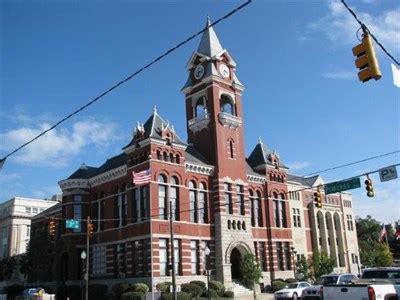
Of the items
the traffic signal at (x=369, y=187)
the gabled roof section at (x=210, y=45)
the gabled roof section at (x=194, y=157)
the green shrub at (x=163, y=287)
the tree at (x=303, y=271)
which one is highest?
the gabled roof section at (x=210, y=45)

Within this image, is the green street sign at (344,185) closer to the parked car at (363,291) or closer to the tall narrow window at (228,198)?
the parked car at (363,291)

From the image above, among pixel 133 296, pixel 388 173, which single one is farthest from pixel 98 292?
pixel 388 173

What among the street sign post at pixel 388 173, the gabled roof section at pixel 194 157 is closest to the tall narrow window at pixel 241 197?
the gabled roof section at pixel 194 157

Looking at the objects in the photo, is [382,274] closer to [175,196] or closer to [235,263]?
[175,196]

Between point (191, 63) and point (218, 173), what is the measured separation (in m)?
13.3

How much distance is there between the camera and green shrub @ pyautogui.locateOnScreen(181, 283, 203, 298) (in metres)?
44.2

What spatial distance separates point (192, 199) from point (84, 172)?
14.5 meters

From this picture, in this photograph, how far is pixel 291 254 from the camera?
2312 inches

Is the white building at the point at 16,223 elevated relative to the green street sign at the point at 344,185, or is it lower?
elevated

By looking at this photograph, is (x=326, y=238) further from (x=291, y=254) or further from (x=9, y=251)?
(x=9, y=251)

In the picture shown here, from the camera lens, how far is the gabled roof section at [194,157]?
5103 cm

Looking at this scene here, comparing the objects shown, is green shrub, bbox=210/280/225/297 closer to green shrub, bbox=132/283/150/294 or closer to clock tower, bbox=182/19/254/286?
clock tower, bbox=182/19/254/286

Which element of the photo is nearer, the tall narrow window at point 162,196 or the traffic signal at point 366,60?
the traffic signal at point 366,60

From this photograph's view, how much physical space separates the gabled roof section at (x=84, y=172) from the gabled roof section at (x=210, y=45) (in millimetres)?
18338
